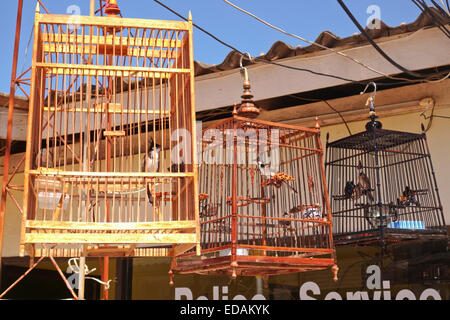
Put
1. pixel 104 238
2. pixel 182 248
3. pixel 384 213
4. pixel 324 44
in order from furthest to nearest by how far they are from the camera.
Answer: pixel 324 44, pixel 384 213, pixel 182 248, pixel 104 238

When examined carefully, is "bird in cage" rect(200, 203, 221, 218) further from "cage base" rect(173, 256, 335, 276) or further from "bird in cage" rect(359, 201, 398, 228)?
"bird in cage" rect(359, 201, 398, 228)

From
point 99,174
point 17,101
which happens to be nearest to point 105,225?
point 99,174

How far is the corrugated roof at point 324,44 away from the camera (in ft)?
19.0

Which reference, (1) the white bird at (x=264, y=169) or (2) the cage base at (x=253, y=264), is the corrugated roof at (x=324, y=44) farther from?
(2) the cage base at (x=253, y=264)

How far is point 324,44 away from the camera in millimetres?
6191

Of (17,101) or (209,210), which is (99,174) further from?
(17,101)

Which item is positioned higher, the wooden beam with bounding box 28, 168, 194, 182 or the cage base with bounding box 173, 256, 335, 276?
the wooden beam with bounding box 28, 168, 194, 182

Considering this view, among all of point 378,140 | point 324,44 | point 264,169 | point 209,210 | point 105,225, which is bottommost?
point 105,225

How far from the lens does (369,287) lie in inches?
282

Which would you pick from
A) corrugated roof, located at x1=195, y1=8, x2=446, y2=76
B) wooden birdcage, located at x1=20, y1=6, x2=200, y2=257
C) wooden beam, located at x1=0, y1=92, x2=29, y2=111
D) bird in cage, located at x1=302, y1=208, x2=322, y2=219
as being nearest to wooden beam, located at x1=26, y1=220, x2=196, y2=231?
wooden birdcage, located at x1=20, y1=6, x2=200, y2=257

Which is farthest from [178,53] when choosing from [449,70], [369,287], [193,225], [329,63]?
[369,287]

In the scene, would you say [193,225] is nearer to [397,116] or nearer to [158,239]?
[158,239]

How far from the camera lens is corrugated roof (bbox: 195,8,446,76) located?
5785 millimetres

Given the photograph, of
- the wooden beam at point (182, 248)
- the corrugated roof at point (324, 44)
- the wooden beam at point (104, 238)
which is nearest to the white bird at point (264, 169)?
the wooden beam at point (182, 248)
